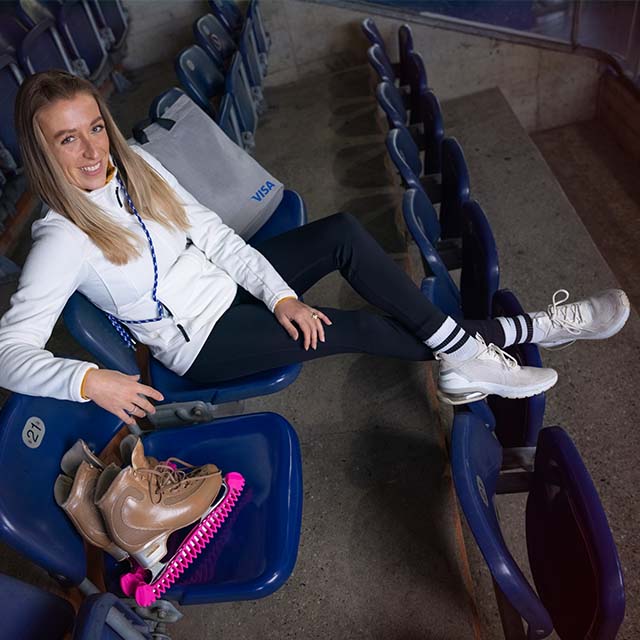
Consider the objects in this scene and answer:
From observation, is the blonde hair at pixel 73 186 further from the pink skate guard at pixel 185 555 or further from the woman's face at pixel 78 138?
the pink skate guard at pixel 185 555

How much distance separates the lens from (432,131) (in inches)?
104

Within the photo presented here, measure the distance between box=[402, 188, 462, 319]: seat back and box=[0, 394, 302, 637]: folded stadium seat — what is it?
0.64 m

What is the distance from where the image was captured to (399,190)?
2941 mm

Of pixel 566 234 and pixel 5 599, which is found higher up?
pixel 5 599

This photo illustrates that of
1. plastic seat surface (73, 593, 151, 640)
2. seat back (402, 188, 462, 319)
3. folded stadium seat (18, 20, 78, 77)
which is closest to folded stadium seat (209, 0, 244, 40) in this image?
folded stadium seat (18, 20, 78, 77)

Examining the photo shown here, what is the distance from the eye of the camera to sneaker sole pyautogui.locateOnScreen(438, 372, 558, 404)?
1449mm

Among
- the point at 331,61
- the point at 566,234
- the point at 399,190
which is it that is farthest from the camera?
the point at 331,61

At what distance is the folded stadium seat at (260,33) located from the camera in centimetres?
415

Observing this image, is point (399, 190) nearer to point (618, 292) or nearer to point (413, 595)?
point (618, 292)

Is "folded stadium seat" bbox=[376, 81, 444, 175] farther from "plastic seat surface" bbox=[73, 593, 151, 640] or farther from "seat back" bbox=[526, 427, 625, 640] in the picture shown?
"plastic seat surface" bbox=[73, 593, 151, 640]

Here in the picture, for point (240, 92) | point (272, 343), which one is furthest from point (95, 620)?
point (240, 92)

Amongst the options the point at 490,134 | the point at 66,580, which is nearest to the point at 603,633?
the point at 66,580

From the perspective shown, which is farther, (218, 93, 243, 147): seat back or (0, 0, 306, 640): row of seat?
(218, 93, 243, 147): seat back

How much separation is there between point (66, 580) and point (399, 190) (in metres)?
2.39
